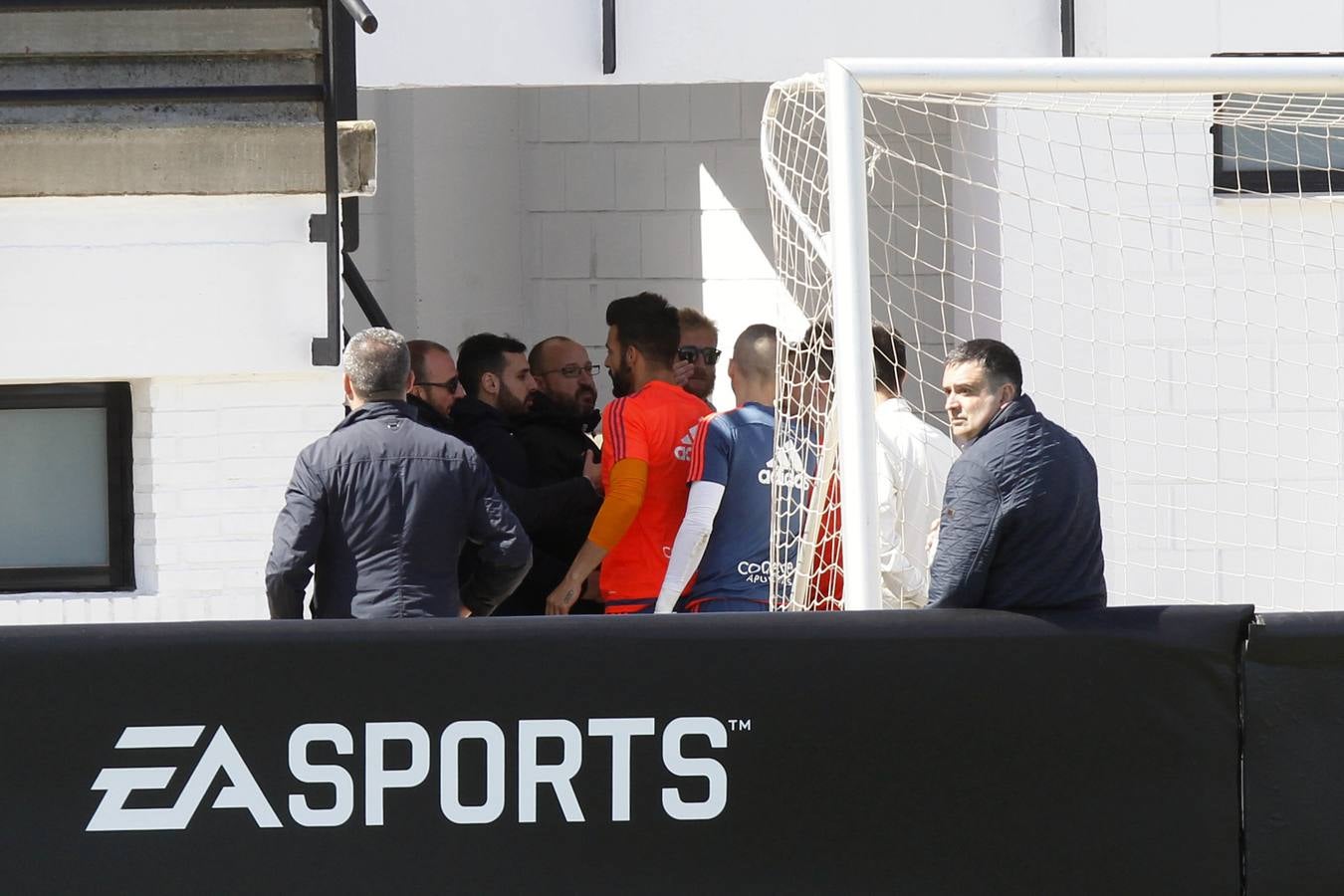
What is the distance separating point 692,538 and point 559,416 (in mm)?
864

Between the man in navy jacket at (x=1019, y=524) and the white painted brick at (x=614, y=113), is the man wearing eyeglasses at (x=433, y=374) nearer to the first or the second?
the man in navy jacket at (x=1019, y=524)

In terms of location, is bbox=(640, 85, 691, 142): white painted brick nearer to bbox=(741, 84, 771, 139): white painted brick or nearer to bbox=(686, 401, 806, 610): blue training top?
bbox=(741, 84, 771, 139): white painted brick

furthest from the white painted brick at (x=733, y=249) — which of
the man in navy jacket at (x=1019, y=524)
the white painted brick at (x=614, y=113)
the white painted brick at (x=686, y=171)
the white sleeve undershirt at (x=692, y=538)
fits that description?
the man in navy jacket at (x=1019, y=524)

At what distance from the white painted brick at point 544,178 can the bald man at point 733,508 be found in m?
3.48

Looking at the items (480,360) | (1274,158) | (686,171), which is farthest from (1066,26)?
(480,360)

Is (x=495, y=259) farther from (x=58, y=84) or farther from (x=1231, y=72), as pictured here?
(x=1231, y=72)

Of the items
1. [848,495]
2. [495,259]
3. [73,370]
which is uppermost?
[495,259]

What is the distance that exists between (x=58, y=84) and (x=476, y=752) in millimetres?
3149

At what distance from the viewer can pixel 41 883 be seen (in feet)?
11.5

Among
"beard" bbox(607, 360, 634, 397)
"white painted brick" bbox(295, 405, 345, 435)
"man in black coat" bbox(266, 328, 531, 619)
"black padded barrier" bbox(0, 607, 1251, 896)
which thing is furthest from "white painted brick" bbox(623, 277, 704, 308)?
"black padded barrier" bbox(0, 607, 1251, 896)

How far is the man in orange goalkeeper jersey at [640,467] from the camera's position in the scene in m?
4.95

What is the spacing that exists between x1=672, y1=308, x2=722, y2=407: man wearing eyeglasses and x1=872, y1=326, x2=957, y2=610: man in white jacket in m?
1.36

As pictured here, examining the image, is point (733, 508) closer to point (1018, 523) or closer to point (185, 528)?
point (1018, 523)

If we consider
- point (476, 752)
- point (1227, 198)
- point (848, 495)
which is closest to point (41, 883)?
point (476, 752)
